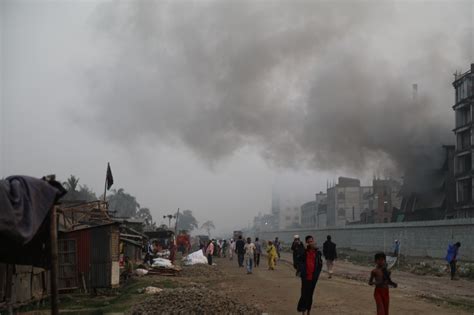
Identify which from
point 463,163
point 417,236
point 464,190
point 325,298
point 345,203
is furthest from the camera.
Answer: point 345,203

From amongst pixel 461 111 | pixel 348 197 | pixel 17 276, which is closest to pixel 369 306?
pixel 17 276

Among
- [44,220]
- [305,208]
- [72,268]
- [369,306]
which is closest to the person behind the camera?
[44,220]

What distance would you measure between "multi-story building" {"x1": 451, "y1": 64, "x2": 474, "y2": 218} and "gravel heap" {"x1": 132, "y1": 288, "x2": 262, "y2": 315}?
42112 millimetres

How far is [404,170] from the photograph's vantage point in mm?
54438

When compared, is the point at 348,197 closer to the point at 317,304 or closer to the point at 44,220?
the point at 317,304

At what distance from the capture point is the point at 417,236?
3562cm

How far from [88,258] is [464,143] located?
4255cm

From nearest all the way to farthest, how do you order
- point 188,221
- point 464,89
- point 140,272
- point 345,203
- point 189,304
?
point 189,304
point 140,272
point 464,89
point 345,203
point 188,221

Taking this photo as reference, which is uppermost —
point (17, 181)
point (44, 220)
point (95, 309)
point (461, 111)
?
point (461, 111)

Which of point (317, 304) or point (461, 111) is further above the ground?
point (461, 111)

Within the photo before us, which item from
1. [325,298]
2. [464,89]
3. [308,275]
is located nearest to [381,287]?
[308,275]

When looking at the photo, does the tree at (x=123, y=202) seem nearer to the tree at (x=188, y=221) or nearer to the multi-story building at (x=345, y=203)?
the multi-story building at (x=345, y=203)

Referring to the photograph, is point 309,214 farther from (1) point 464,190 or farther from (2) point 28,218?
(2) point 28,218

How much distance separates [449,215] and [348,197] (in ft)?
146
